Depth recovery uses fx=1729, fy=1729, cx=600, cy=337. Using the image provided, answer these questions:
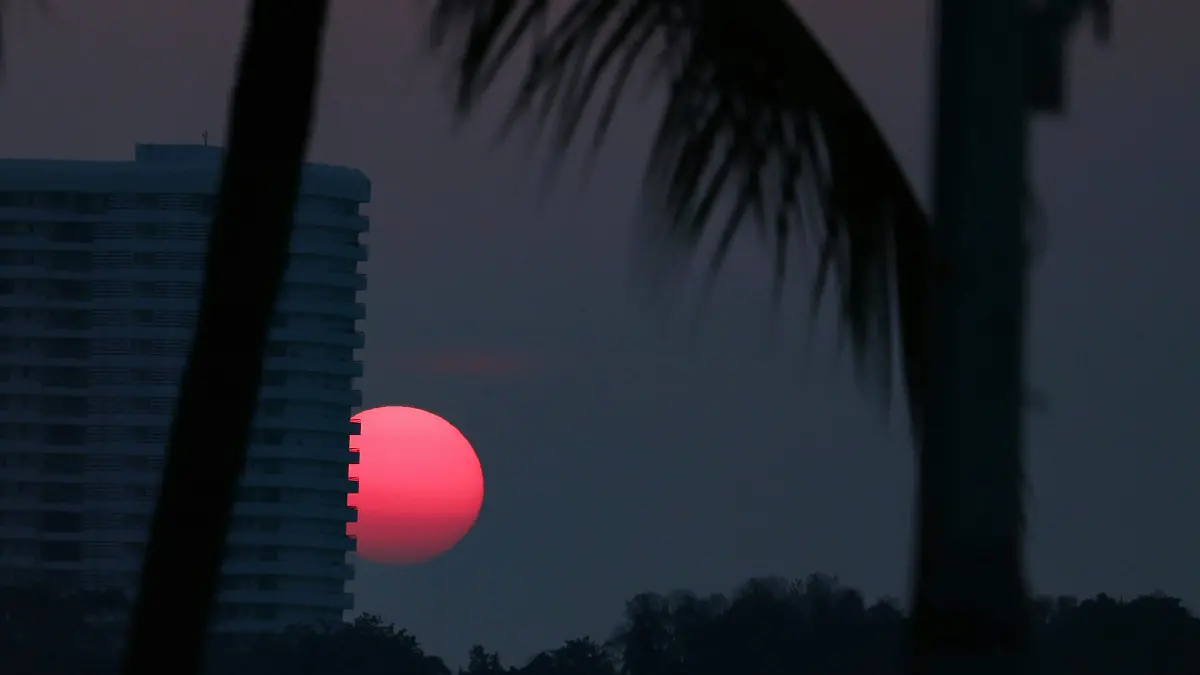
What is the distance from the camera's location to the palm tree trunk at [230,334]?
4.16 metres

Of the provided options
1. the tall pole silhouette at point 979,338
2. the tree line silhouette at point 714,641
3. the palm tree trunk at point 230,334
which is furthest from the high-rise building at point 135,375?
the tall pole silhouette at point 979,338

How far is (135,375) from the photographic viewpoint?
6894 cm

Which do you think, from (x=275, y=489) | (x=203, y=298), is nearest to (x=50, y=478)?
(x=275, y=489)

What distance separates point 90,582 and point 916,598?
60873 millimetres

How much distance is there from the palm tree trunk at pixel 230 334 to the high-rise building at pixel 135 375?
55.0m

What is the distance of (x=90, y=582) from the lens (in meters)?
60.3

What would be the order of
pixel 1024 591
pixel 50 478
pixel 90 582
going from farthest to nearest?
pixel 50 478
pixel 90 582
pixel 1024 591

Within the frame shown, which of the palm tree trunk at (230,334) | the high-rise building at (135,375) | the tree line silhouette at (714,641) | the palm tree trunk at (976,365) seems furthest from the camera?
the high-rise building at (135,375)

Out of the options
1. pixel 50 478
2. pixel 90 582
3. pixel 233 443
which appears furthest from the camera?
pixel 50 478

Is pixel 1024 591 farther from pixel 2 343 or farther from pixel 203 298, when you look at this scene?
pixel 2 343

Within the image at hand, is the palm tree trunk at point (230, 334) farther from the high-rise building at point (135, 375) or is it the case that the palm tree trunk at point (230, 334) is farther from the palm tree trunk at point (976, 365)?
the high-rise building at point (135, 375)

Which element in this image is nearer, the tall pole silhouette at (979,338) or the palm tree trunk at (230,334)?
the tall pole silhouette at (979,338)

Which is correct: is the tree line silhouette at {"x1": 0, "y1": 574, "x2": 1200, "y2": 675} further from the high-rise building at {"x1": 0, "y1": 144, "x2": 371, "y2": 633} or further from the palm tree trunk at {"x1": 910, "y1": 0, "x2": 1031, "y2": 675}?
the palm tree trunk at {"x1": 910, "y1": 0, "x2": 1031, "y2": 675}

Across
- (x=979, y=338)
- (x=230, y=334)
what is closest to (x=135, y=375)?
→ (x=230, y=334)
